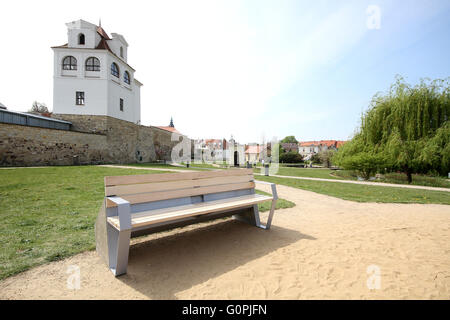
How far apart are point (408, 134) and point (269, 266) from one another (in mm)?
18305

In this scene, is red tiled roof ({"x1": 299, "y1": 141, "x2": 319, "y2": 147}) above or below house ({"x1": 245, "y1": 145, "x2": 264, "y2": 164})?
above

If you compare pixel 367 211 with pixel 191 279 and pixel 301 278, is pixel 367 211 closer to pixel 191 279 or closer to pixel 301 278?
pixel 301 278

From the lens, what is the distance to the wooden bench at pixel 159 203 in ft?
8.45

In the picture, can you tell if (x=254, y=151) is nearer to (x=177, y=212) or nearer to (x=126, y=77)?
(x=126, y=77)

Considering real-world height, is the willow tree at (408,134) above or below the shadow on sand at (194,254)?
above

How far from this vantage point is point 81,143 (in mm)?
21453

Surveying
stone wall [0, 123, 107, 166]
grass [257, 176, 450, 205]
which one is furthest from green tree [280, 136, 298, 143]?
grass [257, 176, 450, 205]

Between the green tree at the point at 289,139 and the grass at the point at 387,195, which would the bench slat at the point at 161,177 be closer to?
the grass at the point at 387,195

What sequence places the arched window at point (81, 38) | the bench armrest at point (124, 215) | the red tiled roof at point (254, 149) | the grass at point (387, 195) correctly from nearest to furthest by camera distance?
the bench armrest at point (124, 215), the grass at point (387, 195), the arched window at point (81, 38), the red tiled roof at point (254, 149)

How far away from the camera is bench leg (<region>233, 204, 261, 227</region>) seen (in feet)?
14.4

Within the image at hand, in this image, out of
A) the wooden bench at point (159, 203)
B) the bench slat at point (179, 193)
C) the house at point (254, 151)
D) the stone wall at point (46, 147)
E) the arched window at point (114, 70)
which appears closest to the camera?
the wooden bench at point (159, 203)

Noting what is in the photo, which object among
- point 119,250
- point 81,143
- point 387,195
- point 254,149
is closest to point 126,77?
point 81,143

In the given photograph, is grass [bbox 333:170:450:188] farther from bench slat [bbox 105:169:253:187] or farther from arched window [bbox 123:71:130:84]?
arched window [bbox 123:71:130:84]

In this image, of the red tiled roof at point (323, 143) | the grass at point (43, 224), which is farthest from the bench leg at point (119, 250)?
the red tiled roof at point (323, 143)
